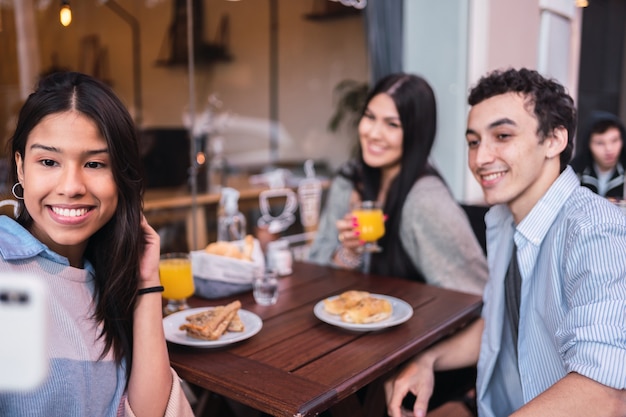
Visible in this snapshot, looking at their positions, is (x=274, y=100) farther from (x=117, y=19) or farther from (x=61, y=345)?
(x=61, y=345)

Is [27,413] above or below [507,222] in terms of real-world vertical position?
below

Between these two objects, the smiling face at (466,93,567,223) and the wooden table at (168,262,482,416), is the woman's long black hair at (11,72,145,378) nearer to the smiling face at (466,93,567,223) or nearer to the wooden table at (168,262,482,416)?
the wooden table at (168,262,482,416)

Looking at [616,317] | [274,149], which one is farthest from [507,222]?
[274,149]

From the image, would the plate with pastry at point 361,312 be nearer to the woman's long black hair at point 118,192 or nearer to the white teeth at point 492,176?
the white teeth at point 492,176

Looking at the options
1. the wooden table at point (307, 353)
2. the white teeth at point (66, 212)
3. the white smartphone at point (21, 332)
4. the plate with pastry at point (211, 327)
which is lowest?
the wooden table at point (307, 353)

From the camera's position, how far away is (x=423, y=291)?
79.9 inches

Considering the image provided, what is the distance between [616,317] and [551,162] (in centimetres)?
52

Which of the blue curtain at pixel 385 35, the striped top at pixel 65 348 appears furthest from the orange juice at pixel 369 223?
the blue curtain at pixel 385 35

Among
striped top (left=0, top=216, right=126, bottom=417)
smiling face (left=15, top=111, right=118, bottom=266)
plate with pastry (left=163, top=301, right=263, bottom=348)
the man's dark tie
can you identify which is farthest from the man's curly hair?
striped top (left=0, top=216, right=126, bottom=417)

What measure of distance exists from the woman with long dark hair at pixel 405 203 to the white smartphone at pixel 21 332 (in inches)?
80.6

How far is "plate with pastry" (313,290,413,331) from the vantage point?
159 centimetres

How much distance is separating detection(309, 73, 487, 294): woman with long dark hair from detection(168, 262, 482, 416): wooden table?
1.08 feet

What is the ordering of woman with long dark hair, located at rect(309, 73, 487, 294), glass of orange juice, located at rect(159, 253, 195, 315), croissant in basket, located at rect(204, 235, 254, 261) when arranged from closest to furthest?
glass of orange juice, located at rect(159, 253, 195, 315), croissant in basket, located at rect(204, 235, 254, 261), woman with long dark hair, located at rect(309, 73, 487, 294)

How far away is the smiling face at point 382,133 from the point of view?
2.57m
